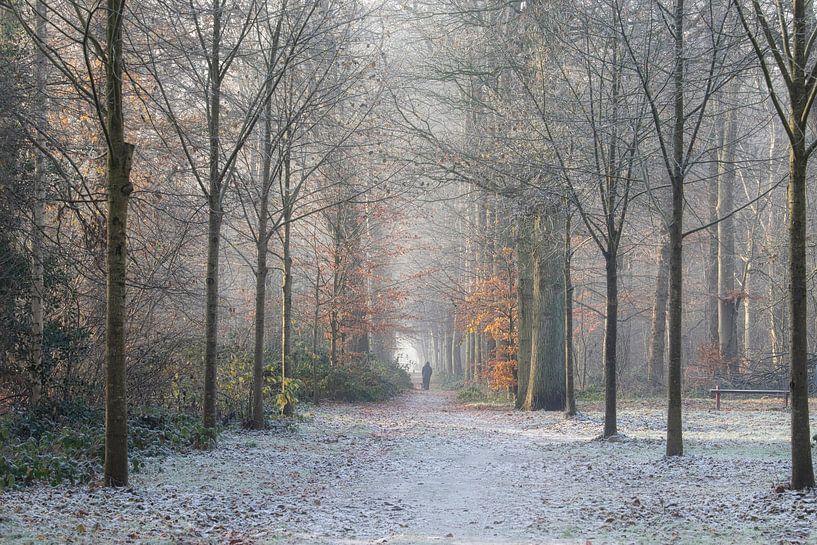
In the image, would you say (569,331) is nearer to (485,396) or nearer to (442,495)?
(442,495)

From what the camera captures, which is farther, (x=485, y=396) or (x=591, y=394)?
(x=485, y=396)

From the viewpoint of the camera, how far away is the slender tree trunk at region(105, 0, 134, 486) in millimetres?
→ 7480

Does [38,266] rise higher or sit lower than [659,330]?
higher

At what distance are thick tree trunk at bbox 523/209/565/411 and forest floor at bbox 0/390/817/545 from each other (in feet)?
15.3

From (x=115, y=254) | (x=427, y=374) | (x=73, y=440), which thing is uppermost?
(x=115, y=254)

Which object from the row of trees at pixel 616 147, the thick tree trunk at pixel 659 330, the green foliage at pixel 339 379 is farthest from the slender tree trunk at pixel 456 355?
the thick tree trunk at pixel 659 330

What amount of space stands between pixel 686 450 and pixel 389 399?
16.0m

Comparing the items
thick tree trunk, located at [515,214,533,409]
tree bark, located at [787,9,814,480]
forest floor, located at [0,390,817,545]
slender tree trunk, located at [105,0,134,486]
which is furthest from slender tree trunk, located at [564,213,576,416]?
slender tree trunk, located at [105,0,134,486]

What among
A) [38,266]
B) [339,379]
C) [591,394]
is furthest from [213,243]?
[591,394]

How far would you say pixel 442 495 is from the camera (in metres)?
8.65

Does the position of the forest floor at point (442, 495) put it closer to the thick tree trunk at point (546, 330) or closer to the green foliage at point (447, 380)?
the thick tree trunk at point (546, 330)

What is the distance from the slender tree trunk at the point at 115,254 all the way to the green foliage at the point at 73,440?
652mm

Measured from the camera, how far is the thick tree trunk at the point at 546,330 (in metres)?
18.4

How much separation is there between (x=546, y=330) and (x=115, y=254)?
42.8 ft
